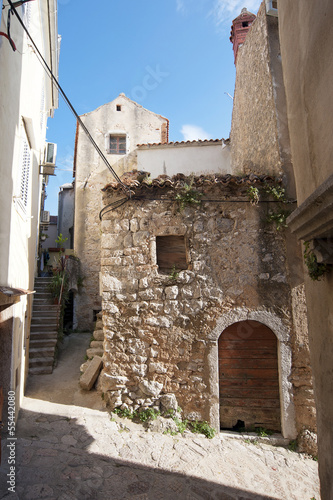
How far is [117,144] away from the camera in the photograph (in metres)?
14.5

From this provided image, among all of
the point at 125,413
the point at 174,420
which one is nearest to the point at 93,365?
the point at 125,413

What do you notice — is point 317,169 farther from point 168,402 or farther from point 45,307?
point 45,307

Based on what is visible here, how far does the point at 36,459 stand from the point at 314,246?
4.80 metres

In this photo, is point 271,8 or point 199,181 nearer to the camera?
point 199,181

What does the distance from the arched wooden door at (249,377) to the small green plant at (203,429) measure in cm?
32

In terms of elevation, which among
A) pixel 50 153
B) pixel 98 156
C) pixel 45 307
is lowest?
pixel 45 307

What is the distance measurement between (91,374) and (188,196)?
14.6 feet

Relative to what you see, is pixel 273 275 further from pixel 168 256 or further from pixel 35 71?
pixel 35 71

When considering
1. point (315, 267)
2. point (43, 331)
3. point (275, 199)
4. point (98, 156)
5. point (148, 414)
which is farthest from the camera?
point (98, 156)

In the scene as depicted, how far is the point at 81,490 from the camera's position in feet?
12.7

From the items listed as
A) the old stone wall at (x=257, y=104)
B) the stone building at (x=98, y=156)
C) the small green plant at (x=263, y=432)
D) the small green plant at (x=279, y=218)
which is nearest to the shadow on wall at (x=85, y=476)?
the small green plant at (x=263, y=432)

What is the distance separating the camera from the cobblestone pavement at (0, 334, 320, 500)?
3.94 meters

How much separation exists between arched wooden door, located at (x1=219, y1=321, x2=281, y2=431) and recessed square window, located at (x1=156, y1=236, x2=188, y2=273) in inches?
63.4

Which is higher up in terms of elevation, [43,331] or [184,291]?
[184,291]
